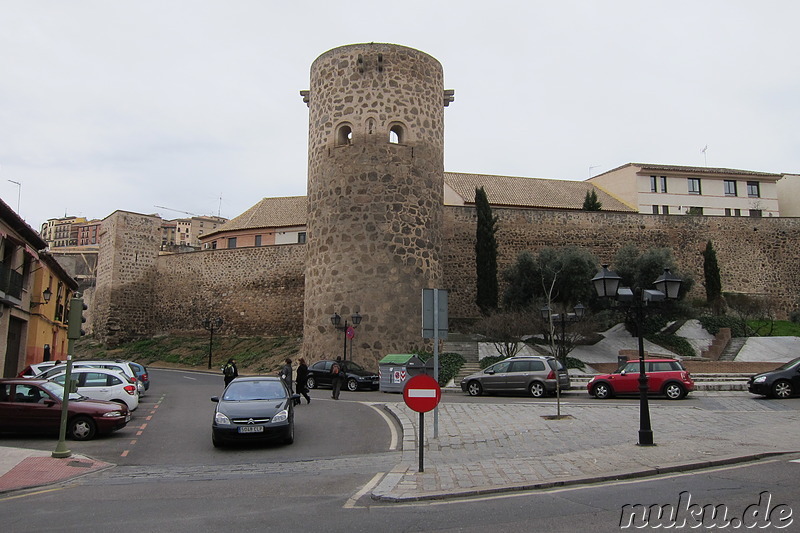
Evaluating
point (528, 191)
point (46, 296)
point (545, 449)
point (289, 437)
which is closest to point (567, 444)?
point (545, 449)

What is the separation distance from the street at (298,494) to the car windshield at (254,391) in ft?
3.14

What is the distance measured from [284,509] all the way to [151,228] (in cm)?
4291

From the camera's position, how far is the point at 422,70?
26562 mm

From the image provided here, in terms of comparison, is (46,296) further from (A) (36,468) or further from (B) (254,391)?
(A) (36,468)

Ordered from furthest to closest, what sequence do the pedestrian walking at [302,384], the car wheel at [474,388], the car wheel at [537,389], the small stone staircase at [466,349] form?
the small stone staircase at [466,349]
the car wheel at [474,388]
the car wheel at [537,389]
the pedestrian walking at [302,384]

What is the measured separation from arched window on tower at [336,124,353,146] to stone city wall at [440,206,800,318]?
445 inches

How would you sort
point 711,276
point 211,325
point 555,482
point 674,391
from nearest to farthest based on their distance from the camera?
point 555,482, point 674,391, point 711,276, point 211,325

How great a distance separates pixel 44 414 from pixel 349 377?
11542mm

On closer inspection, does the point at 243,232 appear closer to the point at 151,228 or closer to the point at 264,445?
the point at 151,228

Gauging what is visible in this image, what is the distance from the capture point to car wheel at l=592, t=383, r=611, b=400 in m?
19.2

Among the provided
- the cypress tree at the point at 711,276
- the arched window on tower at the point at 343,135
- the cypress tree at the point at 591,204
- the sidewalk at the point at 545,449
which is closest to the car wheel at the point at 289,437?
the sidewalk at the point at 545,449

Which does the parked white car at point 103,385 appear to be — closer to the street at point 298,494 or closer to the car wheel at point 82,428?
the street at point 298,494

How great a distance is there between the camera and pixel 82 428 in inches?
502

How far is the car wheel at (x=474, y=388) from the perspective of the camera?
20.3 m
